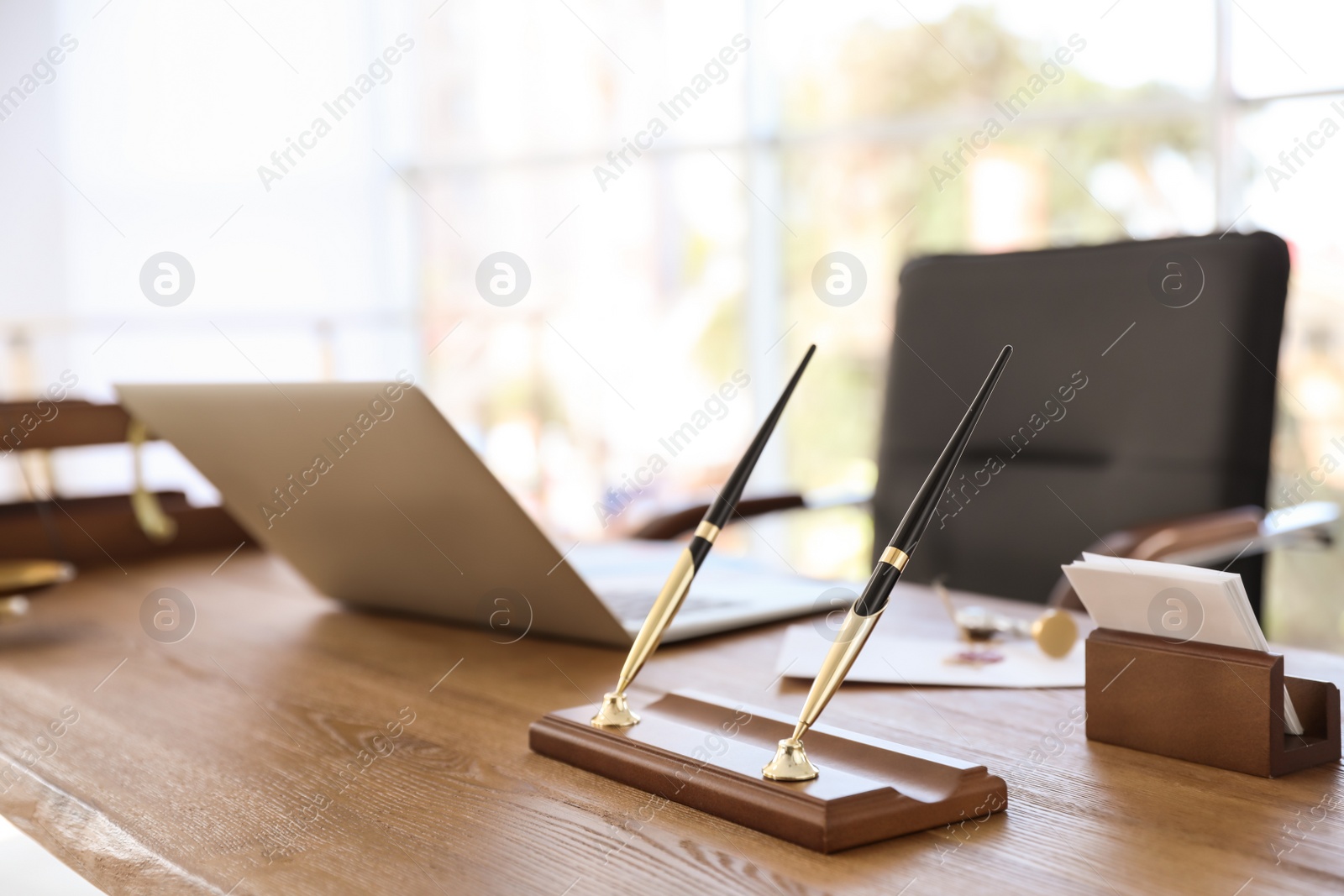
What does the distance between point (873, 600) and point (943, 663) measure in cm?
38

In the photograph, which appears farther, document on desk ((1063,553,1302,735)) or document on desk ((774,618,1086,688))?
document on desk ((774,618,1086,688))

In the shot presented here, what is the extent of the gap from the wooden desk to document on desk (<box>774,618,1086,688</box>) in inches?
0.8

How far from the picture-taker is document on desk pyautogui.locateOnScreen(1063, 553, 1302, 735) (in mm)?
708

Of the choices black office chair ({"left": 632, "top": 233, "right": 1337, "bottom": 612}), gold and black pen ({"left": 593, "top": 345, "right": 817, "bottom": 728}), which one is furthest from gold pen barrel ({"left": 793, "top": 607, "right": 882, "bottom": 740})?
black office chair ({"left": 632, "top": 233, "right": 1337, "bottom": 612})

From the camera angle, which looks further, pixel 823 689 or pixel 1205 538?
pixel 1205 538

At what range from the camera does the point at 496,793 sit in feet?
2.40

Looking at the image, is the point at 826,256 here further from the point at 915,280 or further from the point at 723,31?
the point at 915,280

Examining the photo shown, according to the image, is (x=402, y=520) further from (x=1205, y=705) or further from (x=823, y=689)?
(x=1205, y=705)

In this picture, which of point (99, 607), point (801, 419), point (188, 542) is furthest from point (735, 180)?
point (99, 607)

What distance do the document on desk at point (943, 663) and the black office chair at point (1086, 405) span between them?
0.41 metres

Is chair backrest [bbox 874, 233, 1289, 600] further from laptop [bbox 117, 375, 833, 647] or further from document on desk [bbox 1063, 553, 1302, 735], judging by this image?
document on desk [bbox 1063, 553, 1302, 735]

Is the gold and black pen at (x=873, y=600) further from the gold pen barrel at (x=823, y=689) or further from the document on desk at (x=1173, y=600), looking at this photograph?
the document on desk at (x=1173, y=600)

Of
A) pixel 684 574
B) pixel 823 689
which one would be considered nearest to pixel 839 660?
pixel 823 689

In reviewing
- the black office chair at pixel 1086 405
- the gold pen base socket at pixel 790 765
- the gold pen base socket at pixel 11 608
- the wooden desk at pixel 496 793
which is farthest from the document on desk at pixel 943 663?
the gold pen base socket at pixel 11 608
